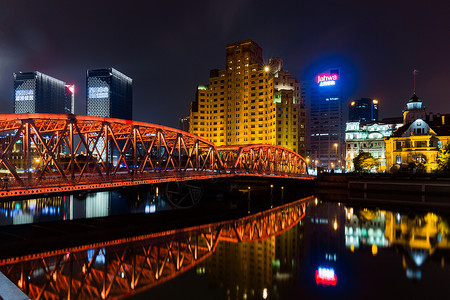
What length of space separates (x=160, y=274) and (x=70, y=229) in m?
16.7

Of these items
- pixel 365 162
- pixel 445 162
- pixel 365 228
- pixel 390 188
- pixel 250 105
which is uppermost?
pixel 250 105

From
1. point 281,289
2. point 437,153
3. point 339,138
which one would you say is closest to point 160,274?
point 281,289

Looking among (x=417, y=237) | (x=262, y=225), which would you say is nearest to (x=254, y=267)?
(x=262, y=225)

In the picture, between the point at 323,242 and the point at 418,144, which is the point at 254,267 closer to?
the point at 323,242

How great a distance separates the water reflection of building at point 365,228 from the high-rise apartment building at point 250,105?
69915 mm

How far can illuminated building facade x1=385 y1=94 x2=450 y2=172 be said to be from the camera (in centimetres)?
8350

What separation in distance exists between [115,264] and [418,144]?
93332 mm

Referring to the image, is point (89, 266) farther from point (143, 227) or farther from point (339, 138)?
point (339, 138)

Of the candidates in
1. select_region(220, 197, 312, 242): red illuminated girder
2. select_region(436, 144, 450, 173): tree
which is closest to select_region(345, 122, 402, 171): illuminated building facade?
select_region(436, 144, 450, 173): tree

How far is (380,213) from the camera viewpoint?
45656 mm

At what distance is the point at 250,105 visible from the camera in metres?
126

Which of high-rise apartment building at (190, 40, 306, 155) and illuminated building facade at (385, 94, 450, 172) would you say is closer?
illuminated building facade at (385, 94, 450, 172)

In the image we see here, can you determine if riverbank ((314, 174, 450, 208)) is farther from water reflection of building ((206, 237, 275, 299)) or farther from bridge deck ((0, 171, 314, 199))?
water reflection of building ((206, 237, 275, 299))

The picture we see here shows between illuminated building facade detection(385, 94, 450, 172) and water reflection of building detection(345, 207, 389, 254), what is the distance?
44430 mm
